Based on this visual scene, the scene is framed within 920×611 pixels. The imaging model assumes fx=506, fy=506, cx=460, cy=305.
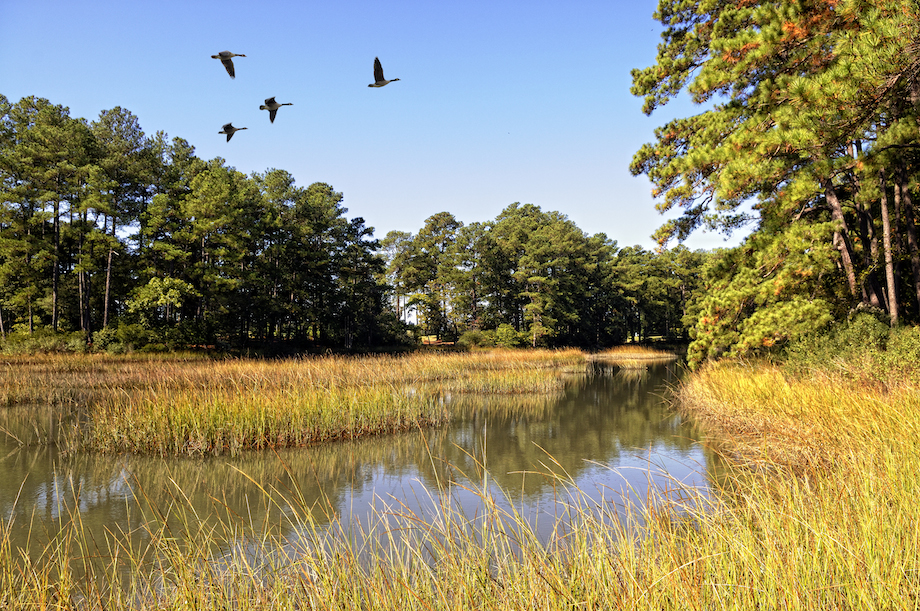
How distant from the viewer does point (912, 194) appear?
1341 cm

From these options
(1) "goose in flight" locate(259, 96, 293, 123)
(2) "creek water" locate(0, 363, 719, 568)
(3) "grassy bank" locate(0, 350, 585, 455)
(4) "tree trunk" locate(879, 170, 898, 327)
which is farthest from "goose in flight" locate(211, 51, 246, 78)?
(4) "tree trunk" locate(879, 170, 898, 327)

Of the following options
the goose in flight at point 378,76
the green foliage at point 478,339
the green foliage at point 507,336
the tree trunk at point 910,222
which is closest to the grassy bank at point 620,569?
the goose in flight at point 378,76

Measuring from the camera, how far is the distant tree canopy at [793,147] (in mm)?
7043

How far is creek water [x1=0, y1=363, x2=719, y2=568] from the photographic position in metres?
5.14

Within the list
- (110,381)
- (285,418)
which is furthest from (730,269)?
(110,381)

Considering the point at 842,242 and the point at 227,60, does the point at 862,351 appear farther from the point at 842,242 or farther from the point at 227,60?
the point at 227,60

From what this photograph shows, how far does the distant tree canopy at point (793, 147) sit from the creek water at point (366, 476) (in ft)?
12.6

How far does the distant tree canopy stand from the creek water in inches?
151

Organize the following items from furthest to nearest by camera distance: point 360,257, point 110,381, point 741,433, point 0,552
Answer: point 360,257 → point 110,381 → point 741,433 → point 0,552

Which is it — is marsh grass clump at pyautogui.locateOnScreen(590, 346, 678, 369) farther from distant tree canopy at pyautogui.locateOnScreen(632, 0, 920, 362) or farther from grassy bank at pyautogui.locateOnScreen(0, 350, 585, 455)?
grassy bank at pyautogui.locateOnScreen(0, 350, 585, 455)

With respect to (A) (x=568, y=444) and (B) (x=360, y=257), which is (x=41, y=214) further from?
(A) (x=568, y=444)

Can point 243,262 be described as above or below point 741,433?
above

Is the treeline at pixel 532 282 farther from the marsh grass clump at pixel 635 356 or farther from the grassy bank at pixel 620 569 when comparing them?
the grassy bank at pixel 620 569

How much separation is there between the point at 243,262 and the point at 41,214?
1192 centimetres
